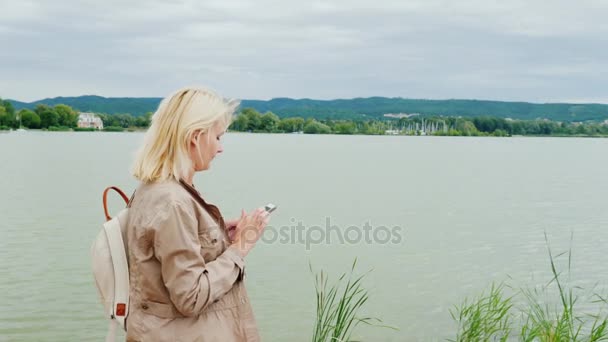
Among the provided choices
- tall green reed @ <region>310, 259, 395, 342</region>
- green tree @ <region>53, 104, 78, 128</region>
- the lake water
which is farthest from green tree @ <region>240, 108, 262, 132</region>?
tall green reed @ <region>310, 259, 395, 342</region>

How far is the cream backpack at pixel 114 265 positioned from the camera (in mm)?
2412

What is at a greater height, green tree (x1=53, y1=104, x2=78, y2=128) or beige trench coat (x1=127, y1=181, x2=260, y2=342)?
beige trench coat (x1=127, y1=181, x2=260, y2=342)

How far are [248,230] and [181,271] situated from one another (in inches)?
12.8

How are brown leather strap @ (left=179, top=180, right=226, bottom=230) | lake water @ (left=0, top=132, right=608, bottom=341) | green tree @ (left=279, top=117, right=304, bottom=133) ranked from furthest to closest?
green tree @ (left=279, top=117, right=304, bottom=133) < lake water @ (left=0, top=132, right=608, bottom=341) < brown leather strap @ (left=179, top=180, right=226, bottom=230)

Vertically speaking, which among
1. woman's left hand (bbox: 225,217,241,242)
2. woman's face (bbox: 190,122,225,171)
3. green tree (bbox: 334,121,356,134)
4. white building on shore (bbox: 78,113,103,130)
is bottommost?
white building on shore (bbox: 78,113,103,130)

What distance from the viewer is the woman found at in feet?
7.52

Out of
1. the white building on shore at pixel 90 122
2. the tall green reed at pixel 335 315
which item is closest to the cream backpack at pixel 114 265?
the tall green reed at pixel 335 315

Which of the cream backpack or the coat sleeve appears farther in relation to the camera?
the cream backpack

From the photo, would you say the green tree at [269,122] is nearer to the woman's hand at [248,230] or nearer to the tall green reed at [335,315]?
the tall green reed at [335,315]

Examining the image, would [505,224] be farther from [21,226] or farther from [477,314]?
[477,314]

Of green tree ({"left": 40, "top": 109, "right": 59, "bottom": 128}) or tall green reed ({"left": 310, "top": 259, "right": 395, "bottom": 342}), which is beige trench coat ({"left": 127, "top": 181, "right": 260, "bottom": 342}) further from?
green tree ({"left": 40, "top": 109, "right": 59, "bottom": 128})

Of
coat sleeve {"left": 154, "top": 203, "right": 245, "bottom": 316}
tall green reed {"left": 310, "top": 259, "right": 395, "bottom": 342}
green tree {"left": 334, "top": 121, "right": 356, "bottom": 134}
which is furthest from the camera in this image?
green tree {"left": 334, "top": 121, "right": 356, "bottom": 134}

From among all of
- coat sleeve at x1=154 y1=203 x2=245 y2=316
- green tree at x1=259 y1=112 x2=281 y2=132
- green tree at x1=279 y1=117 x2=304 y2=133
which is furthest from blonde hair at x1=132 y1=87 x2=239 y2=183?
green tree at x1=279 y1=117 x2=304 y2=133

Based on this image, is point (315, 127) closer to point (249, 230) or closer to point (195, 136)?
point (249, 230)
